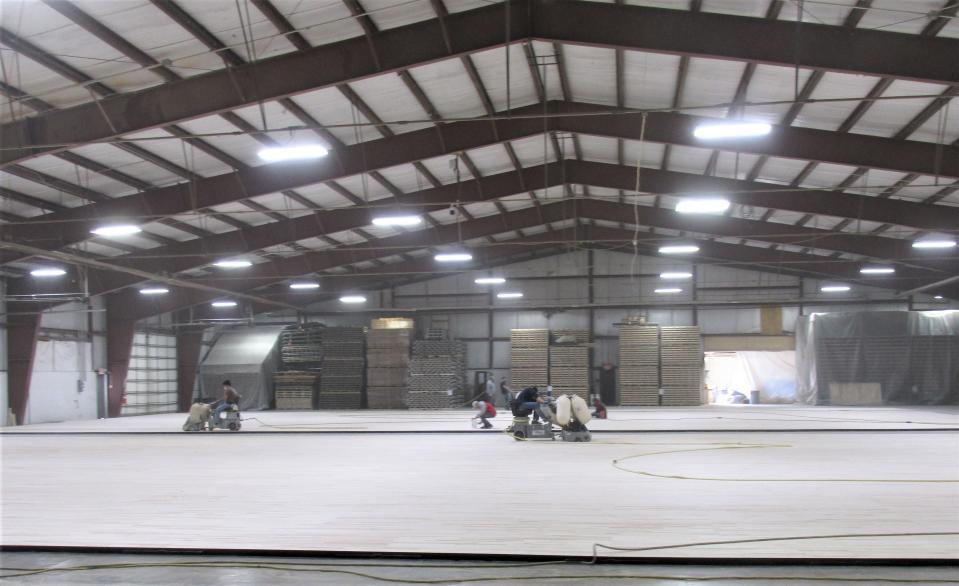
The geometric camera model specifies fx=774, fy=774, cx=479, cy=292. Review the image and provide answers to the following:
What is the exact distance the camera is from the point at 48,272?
25266 millimetres

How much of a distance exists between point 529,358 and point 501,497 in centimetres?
2563

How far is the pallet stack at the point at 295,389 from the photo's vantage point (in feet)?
115

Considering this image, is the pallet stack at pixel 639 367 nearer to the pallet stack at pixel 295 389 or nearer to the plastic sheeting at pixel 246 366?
the pallet stack at pixel 295 389

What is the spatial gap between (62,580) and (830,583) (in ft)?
17.7

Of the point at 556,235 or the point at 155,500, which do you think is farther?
the point at 556,235

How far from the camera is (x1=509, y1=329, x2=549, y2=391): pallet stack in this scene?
34.1 meters

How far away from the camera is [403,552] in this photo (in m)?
6.09

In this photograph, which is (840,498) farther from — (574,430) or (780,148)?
(780,148)

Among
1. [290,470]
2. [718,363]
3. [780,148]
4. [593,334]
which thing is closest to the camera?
[290,470]

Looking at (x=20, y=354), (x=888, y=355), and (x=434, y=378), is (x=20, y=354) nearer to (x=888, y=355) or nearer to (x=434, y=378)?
(x=434, y=378)

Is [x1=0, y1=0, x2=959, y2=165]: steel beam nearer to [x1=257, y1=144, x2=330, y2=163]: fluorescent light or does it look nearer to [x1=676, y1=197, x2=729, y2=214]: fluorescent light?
[x1=257, y1=144, x2=330, y2=163]: fluorescent light

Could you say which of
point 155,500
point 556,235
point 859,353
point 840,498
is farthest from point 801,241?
point 155,500

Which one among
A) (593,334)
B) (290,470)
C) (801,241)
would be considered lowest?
(290,470)

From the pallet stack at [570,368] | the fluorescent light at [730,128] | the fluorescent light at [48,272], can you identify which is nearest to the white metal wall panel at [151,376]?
the fluorescent light at [48,272]
